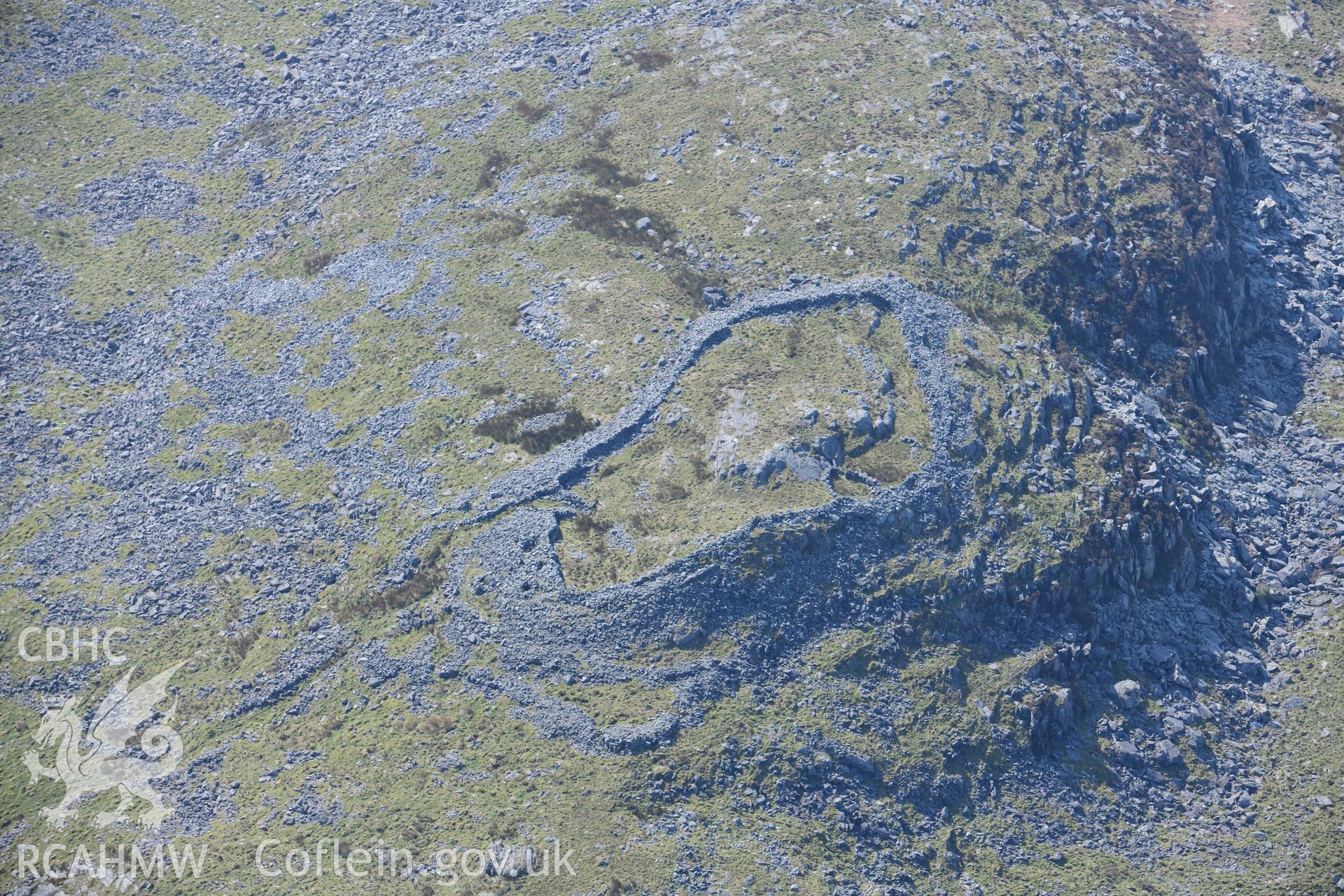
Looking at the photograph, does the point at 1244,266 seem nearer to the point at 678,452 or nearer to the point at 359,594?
the point at 678,452

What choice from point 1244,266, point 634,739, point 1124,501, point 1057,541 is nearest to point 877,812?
point 634,739

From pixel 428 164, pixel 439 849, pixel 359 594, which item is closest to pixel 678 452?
pixel 359 594

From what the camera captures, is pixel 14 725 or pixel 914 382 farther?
pixel 914 382

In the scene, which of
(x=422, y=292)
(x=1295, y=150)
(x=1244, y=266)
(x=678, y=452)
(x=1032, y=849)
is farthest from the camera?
(x=1295, y=150)

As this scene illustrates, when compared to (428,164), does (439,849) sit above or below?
below

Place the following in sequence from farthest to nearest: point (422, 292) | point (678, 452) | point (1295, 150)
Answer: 1. point (1295, 150)
2. point (422, 292)
3. point (678, 452)

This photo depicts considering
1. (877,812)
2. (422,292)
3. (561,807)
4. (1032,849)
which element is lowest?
(1032,849)
